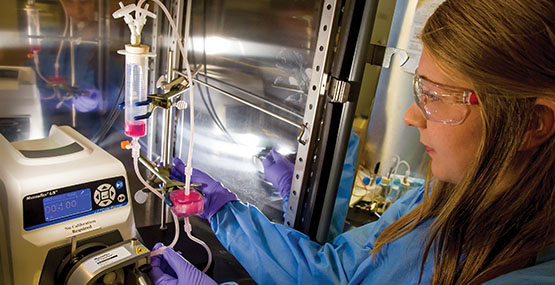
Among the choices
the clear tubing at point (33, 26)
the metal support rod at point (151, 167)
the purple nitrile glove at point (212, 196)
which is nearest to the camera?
the metal support rod at point (151, 167)

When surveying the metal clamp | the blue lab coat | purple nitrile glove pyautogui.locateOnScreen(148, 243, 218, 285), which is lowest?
purple nitrile glove pyautogui.locateOnScreen(148, 243, 218, 285)

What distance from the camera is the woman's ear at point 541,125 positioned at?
1.99 ft

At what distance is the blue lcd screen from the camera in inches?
29.4

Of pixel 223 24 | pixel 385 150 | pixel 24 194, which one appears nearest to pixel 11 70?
pixel 223 24

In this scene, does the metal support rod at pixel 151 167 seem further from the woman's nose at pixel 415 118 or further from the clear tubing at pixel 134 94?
the woman's nose at pixel 415 118

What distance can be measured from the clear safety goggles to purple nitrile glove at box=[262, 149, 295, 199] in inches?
31.0

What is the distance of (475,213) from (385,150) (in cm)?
97

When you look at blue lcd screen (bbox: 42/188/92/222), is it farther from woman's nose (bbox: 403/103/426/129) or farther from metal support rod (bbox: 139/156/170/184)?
woman's nose (bbox: 403/103/426/129)

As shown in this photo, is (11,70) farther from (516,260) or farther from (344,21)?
(516,260)

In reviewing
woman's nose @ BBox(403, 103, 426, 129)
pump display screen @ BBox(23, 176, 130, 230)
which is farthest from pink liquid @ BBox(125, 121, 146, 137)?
woman's nose @ BBox(403, 103, 426, 129)

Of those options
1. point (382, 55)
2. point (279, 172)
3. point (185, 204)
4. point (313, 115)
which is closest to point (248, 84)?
point (279, 172)

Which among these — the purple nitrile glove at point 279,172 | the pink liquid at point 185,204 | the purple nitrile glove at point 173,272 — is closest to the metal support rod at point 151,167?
the pink liquid at point 185,204

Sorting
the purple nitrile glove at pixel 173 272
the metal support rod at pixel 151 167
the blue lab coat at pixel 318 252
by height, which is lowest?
the purple nitrile glove at pixel 173 272

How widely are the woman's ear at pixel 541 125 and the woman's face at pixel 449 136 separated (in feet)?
0.25
